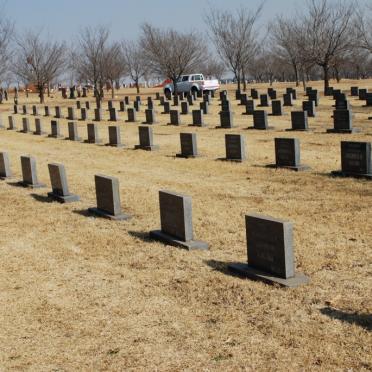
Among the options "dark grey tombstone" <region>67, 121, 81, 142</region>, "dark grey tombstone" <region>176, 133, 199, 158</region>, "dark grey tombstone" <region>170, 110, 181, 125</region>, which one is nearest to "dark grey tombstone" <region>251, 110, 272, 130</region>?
"dark grey tombstone" <region>170, 110, 181, 125</region>

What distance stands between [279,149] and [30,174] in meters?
5.45

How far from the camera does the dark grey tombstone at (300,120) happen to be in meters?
19.8

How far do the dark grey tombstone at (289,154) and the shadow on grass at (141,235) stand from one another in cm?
532

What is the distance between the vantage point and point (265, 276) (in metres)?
5.93

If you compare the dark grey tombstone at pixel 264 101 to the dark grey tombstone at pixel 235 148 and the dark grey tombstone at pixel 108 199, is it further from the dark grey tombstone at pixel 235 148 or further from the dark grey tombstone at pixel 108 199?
the dark grey tombstone at pixel 108 199

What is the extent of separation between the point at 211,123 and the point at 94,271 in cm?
1849

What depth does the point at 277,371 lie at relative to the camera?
4.12 metres

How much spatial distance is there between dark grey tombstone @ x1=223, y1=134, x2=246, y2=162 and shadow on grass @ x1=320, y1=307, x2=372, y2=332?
933cm

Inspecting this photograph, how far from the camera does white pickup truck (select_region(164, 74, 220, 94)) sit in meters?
45.4

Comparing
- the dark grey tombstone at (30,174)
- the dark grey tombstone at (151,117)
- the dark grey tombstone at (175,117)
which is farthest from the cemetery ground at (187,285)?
the dark grey tombstone at (151,117)

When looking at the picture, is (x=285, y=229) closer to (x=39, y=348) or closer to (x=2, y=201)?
(x=39, y=348)

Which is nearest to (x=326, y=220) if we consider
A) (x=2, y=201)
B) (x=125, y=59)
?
(x=2, y=201)

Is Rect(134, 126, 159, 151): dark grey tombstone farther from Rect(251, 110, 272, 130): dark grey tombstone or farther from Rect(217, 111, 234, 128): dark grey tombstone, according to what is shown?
Rect(217, 111, 234, 128): dark grey tombstone

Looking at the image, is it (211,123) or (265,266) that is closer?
(265,266)
